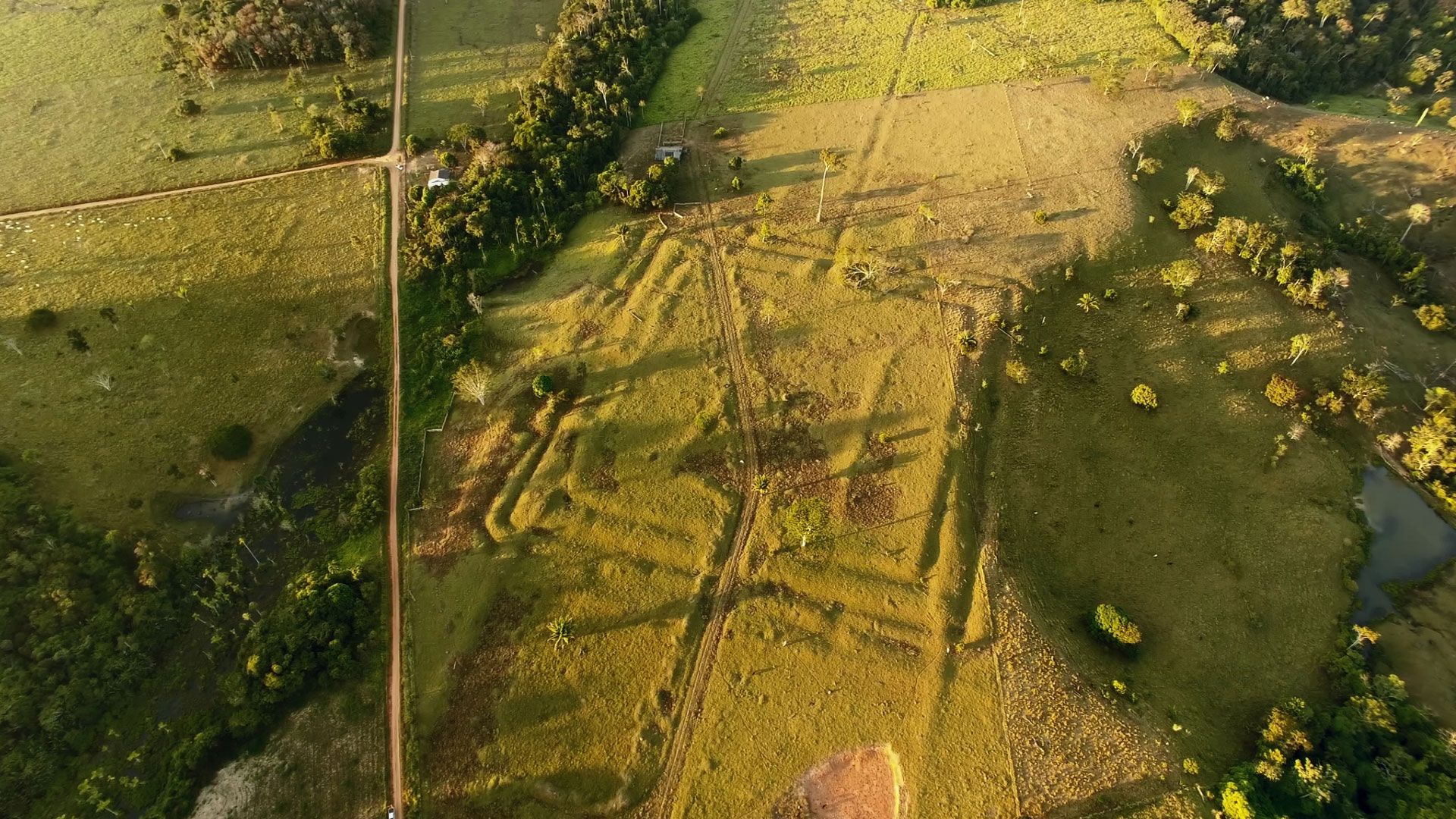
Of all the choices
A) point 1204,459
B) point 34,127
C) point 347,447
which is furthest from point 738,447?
point 34,127

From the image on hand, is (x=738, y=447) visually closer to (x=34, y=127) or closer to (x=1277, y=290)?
(x=1277, y=290)

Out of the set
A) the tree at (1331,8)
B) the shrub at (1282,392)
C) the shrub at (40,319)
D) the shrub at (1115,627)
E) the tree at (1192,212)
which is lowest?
the shrub at (1115,627)

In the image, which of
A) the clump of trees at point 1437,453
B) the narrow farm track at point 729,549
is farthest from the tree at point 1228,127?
the narrow farm track at point 729,549

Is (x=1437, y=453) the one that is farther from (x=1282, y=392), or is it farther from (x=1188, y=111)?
(x=1188, y=111)

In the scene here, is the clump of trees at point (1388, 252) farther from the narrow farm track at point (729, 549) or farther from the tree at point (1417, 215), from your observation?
the narrow farm track at point (729, 549)

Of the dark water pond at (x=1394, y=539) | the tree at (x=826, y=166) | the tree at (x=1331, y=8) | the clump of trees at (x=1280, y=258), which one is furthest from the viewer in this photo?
the tree at (x=1331, y=8)

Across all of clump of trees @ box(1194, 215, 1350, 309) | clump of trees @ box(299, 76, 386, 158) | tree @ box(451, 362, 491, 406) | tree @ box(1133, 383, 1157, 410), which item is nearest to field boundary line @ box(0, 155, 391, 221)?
clump of trees @ box(299, 76, 386, 158)

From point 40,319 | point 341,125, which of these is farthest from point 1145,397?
point 40,319
